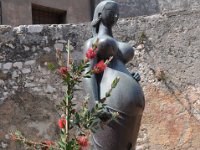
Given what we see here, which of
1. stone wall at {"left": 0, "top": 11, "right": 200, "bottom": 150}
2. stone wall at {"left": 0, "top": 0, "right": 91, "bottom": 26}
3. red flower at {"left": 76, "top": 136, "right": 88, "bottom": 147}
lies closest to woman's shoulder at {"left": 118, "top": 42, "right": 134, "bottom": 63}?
red flower at {"left": 76, "top": 136, "right": 88, "bottom": 147}

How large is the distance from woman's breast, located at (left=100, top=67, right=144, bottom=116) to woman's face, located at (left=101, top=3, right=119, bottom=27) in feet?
1.19

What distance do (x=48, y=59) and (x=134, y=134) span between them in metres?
3.59

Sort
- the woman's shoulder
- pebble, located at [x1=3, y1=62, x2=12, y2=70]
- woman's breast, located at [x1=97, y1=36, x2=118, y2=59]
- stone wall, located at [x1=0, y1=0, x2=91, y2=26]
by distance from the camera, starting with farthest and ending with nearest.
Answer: stone wall, located at [x1=0, y1=0, x2=91, y2=26]
pebble, located at [x1=3, y1=62, x2=12, y2=70]
the woman's shoulder
woman's breast, located at [x1=97, y1=36, x2=118, y2=59]

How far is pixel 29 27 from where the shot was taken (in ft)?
22.4

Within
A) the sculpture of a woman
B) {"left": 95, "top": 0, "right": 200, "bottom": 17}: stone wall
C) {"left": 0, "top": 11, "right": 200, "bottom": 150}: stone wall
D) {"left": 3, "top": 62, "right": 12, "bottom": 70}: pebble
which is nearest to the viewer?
the sculpture of a woman

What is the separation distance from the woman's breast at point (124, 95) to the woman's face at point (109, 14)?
362mm

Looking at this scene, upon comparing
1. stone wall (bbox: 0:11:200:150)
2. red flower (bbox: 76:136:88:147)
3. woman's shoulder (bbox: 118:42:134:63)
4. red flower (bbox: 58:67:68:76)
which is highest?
red flower (bbox: 58:67:68:76)

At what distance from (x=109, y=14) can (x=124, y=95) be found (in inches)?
22.9

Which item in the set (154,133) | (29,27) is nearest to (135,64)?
(154,133)

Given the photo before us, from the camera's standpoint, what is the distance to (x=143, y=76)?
6.96 meters

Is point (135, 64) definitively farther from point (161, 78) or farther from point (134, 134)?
point (134, 134)

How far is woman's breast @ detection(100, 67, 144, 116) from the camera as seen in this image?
132 inches

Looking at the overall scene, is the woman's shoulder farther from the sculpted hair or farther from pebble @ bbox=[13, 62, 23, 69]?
pebble @ bbox=[13, 62, 23, 69]

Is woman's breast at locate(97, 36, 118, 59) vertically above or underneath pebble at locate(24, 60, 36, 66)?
above
